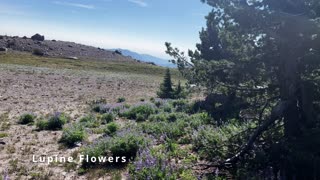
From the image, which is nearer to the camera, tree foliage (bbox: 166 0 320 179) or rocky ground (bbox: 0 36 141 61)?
tree foliage (bbox: 166 0 320 179)

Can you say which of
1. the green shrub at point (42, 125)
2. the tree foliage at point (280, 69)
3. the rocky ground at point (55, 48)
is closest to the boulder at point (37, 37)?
the rocky ground at point (55, 48)

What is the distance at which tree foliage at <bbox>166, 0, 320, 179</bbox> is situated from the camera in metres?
7.70

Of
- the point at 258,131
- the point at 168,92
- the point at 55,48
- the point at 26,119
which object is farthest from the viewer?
the point at 55,48

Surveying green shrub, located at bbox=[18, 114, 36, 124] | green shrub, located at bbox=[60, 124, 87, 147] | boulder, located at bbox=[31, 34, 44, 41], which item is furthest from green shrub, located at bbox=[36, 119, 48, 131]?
boulder, located at bbox=[31, 34, 44, 41]

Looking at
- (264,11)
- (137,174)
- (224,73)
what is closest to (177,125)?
(224,73)

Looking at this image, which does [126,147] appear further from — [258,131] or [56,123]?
[56,123]

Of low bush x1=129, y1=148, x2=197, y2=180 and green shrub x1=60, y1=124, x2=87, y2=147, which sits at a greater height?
low bush x1=129, y1=148, x2=197, y2=180

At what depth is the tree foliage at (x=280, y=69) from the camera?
770 centimetres

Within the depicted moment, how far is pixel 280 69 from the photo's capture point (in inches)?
351

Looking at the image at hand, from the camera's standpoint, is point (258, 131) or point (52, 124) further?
point (52, 124)

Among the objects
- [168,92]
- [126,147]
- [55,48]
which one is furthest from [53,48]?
[126,147]

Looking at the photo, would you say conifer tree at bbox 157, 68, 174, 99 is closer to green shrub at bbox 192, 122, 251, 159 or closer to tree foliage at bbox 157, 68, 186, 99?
tree foliage at bbox 157, 68, 186, 99

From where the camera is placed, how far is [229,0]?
8945 millimetres

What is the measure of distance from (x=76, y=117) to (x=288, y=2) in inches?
578
